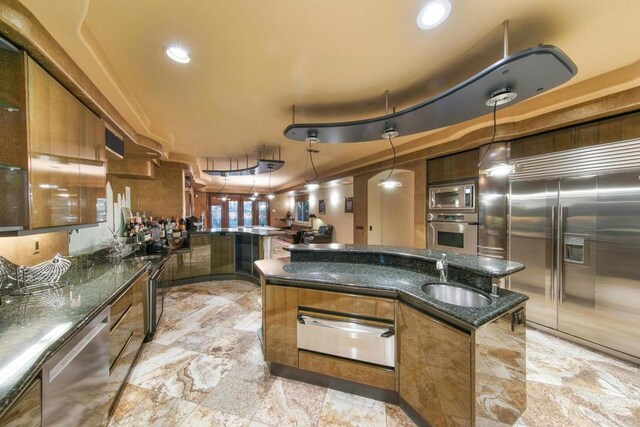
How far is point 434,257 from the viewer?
211 centimetres

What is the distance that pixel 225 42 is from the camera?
1595mm

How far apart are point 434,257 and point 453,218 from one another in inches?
76.4

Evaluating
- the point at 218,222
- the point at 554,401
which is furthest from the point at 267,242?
the point at 218,222

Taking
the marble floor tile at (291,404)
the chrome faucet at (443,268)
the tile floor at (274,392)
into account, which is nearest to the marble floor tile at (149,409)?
the tile floor at (274,392)

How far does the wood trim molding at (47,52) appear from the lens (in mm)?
1187

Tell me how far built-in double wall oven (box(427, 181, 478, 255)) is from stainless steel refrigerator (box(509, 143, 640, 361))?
46 cm

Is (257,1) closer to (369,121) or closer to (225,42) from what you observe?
(225,42)

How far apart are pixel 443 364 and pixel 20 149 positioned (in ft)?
8.99

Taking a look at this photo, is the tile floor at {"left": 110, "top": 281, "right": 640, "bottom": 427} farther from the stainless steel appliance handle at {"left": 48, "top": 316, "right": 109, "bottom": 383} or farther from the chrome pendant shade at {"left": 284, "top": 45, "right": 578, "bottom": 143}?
the chrome pendant shade at {"left": 284, "top": 45, "right": 578, "bottom": 143}

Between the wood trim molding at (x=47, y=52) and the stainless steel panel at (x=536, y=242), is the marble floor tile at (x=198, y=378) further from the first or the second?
the stainless steel panel at (x=536, y=242)

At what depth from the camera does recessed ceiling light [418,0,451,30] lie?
1.27 meters

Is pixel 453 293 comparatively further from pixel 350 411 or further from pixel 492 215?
pixel 492 215

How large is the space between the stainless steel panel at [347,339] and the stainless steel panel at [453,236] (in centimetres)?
247

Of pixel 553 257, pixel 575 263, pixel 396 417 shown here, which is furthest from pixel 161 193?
pixel 575 263
